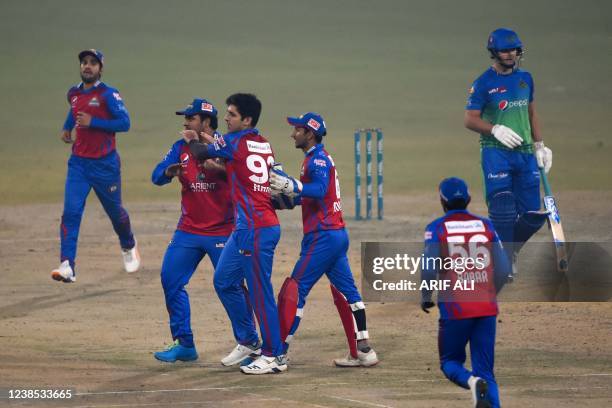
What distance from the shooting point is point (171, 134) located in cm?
3600

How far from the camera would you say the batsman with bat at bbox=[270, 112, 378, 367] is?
36.5 ft

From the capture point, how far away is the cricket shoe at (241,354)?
11352mm

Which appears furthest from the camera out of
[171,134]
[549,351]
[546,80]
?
[546,80]

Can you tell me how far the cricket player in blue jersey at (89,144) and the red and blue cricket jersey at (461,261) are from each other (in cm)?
689

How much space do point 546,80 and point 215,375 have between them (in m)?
33.8

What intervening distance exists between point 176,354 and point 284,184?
209 centimetres

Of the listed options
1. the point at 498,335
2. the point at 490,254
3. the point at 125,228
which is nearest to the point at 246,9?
the point at 125,228

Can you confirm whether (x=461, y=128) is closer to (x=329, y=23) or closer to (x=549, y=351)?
(x=329, y=23)

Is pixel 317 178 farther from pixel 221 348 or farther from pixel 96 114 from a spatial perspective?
pixel 96 114

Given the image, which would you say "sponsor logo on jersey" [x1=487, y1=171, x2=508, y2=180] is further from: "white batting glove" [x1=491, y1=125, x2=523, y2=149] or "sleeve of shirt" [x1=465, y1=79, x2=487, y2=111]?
"sleeve of shirt" [x1=465, y1=79, x2=487, y2=111]

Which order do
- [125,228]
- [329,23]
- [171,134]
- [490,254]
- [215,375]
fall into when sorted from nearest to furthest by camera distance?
[490,254] < [215,375] < [125,228] < [171,134] < [329,23]

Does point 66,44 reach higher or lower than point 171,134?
higher

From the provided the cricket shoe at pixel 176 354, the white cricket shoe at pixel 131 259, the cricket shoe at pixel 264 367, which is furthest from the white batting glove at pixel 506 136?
the white cricket shoe at pixel 131 259

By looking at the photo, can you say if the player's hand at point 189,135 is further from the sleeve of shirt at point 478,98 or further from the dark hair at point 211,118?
the sleeve of shirt at point 478,98
